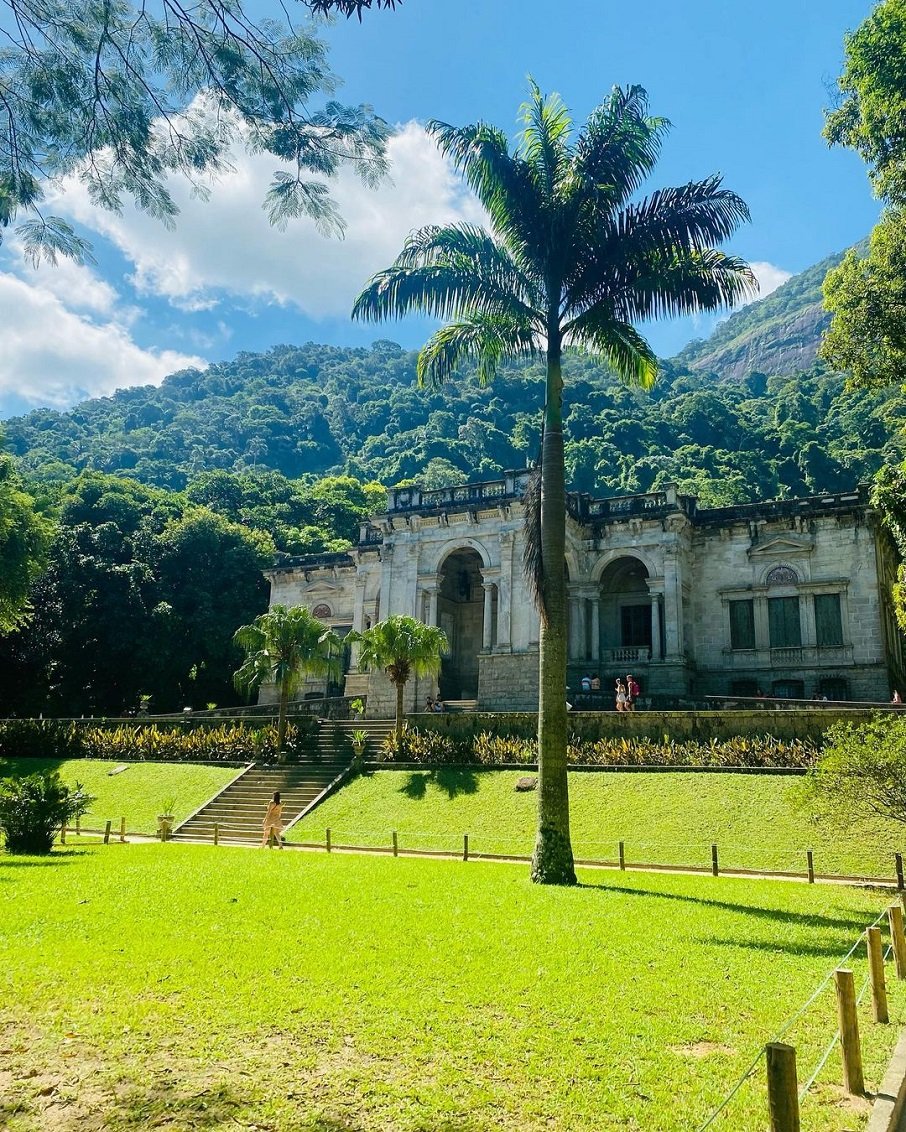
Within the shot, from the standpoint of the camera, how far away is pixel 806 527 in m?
30.7

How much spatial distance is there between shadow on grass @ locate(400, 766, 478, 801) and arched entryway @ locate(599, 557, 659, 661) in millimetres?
12397

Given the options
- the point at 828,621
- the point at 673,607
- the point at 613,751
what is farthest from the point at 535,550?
the point at 828,621

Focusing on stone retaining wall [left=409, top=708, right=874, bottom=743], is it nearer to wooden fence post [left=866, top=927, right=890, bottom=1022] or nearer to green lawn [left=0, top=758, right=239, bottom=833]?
green lawn [left=0, top=758, right=239, bottom=833]

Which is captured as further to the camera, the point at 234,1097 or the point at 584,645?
the point at 584,645

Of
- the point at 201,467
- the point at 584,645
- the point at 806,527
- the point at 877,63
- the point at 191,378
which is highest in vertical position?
the point at 191,378

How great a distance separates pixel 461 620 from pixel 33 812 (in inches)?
945

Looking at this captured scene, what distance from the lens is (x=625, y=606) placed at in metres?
34.7

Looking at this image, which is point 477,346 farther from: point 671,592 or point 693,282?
point 671,592

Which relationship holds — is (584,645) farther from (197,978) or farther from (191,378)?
(191,378)

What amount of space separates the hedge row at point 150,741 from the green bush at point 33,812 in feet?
35.7

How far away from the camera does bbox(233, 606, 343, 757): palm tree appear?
2606cm

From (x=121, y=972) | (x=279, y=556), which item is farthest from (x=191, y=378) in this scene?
(x=121, y=972)

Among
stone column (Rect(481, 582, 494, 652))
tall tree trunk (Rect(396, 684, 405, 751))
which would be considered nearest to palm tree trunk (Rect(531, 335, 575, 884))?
tall tree trunk (Rect(396, 684, 405, 751))

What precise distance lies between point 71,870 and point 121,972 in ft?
20.4
